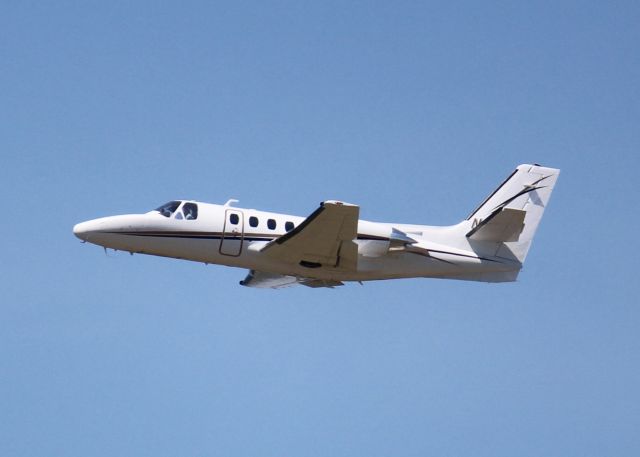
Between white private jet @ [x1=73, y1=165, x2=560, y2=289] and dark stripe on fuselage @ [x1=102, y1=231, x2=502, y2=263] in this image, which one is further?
dark stripe on fuselage @ [x1=102, y1=231, x2=502, y2=263]

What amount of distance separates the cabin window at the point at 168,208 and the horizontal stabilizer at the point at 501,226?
10268mm

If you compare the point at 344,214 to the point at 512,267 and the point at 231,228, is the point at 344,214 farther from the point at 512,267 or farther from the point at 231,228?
the point at 512,267

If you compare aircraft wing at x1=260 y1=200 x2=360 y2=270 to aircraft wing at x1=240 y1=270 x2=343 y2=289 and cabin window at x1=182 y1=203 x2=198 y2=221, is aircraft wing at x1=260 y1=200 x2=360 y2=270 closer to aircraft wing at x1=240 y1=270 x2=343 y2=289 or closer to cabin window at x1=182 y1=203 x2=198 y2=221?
cabin window at x1=182 y1=203 x2=198 y2=221

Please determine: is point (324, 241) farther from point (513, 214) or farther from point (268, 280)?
point (513, 214)

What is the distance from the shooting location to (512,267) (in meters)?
36.4

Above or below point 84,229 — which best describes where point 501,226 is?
above

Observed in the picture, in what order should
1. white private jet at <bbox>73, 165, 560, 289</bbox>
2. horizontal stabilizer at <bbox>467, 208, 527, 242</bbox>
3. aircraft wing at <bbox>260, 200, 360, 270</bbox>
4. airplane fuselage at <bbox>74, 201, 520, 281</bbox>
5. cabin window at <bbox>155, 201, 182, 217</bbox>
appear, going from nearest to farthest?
aircraft wing at <bbox>260, 200, 360, 270</bbox>
white private jet at <bbox>73, 165, 560, 289</bbox>
airplane fuselage at <bbox>74, 201, 520, 281</bbox>
cabin window at <bbox>155, 201, 182, 217</bbox>
horizontal stabilizer at <bbox>467, 208, 527, 242</bbox>

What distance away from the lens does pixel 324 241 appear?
1287 inches

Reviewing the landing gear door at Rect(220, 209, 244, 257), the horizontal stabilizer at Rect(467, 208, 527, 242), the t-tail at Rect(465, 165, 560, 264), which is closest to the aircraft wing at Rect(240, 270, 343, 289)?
the landing gear door at Rect(220, 209, 244, 257)

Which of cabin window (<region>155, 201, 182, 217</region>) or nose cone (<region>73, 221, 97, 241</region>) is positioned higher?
cabin window (<region>155, 201, 182, 217</region>)

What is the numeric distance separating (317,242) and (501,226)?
23.1 ft

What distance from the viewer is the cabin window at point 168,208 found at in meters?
34.0

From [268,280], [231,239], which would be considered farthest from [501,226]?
[231,239]

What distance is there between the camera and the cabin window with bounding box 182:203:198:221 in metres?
33.9
